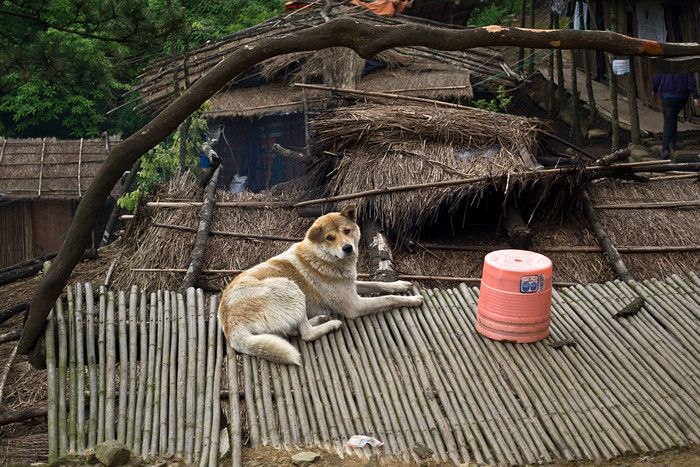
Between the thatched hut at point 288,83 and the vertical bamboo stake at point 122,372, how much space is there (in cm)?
848

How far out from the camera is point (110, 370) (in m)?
4.01

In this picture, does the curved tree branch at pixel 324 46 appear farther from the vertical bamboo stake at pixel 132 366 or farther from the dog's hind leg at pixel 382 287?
the dog's hind leg at pixel 382 287

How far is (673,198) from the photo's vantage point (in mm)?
7742

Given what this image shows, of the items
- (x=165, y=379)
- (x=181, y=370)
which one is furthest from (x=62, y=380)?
(x=181, y=370)

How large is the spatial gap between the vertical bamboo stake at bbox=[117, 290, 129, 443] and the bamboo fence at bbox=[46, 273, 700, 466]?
0.04m

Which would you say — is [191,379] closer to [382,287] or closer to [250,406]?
[250,406]

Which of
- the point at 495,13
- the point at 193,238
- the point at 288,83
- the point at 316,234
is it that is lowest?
the point at 193,238

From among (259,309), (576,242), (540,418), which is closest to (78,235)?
(259,309)

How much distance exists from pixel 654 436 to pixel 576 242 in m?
3.88

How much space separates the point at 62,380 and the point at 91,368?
0.64ft

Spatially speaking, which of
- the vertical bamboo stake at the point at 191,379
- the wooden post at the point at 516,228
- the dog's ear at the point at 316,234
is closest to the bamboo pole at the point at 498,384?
the dog's ear at the point at 316,234

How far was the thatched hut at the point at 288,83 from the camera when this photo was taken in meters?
12.9

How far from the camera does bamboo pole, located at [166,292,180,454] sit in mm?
3700

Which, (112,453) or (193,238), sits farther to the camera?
(193,238)
